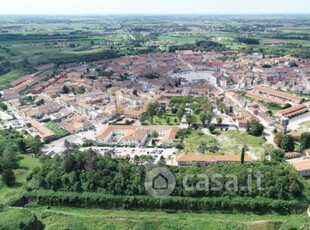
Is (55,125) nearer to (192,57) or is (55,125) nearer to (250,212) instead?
(250,212)

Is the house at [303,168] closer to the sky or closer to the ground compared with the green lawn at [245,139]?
closer to the sky

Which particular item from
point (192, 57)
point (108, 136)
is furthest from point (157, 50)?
point (108, 136)

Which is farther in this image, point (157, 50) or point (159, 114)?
point (157, 50)

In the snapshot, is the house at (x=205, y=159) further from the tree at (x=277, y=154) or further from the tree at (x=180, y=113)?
the tree at (x=180, y=113)

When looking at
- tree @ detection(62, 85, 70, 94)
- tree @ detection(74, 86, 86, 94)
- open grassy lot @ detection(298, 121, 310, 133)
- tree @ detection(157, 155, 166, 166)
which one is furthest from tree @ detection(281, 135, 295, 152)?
tree @ detection(62, 85, 70, 94)

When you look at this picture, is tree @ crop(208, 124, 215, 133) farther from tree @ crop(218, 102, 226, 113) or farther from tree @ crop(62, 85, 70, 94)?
tree @ crop(62, 85, 70, 94)

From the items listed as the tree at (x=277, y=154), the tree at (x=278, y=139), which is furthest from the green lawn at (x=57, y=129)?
the tree at (x=278, y=139)
